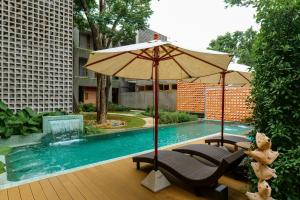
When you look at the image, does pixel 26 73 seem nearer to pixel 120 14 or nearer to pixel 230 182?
pixel 120 14

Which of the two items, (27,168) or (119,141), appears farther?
(119,141)

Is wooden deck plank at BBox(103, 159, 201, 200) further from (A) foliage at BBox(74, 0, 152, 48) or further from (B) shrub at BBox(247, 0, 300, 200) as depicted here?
(A) foliage at BBox(74, 0, 152, 48)

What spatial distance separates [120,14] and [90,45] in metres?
13.6

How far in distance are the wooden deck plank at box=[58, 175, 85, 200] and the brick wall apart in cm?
1110

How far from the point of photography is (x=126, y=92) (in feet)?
84.0

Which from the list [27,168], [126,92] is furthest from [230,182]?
[126,92]

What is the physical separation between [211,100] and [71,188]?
13.7 meters

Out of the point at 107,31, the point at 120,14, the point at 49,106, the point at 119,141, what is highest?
the point at 120,14

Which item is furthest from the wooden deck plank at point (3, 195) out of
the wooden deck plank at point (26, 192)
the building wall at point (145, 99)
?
the building wall at point (145, 99)

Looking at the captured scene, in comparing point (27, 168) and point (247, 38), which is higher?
point (247, 38)

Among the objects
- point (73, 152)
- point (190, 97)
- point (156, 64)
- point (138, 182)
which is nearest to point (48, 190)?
point (138, 182)

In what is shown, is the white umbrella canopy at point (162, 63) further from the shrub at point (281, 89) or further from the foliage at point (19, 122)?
the foliage at point (19, 122)

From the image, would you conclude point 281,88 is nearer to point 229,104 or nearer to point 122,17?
point 122,17

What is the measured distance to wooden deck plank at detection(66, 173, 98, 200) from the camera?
341 cm
